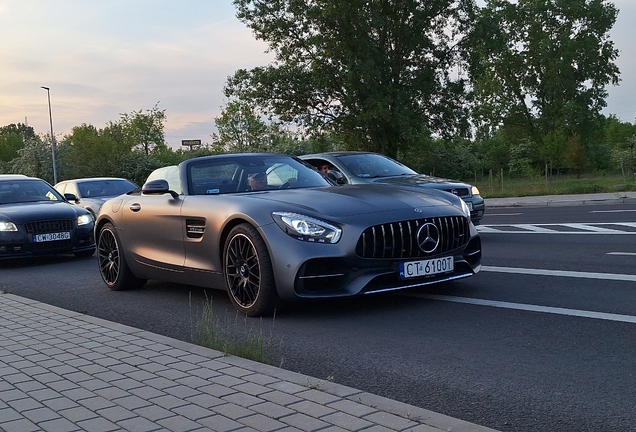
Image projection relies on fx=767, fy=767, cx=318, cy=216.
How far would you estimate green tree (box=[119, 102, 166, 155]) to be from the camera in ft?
300

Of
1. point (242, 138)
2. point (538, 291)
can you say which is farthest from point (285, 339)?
point (242, 138)

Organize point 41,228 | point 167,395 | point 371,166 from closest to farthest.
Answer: point 167,395 → point 41,228 → point 371,166

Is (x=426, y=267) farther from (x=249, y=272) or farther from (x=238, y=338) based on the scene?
(x=238, y=338)

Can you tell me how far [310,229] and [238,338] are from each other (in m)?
1.07

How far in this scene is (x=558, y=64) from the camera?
202 feet

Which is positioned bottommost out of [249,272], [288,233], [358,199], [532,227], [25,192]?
[532,227]

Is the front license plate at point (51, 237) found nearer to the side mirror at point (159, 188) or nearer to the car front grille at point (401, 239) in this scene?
the side mirror at point (159, 188)

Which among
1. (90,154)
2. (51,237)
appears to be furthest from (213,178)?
(90,154)

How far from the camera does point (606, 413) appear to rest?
3701 mm

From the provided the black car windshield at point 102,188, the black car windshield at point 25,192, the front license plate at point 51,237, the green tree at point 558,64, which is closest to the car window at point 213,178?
the front license plate at point 51,237

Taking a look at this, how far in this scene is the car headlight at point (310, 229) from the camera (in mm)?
6180

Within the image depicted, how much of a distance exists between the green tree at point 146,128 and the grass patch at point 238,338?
8743 centimetres

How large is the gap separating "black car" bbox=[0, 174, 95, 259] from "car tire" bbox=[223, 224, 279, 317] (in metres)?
6.62

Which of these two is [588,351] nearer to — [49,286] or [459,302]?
[459,302]
